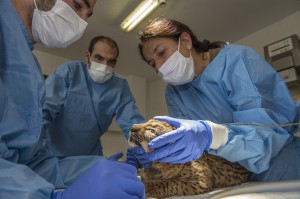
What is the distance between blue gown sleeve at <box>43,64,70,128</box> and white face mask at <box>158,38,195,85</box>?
68 centimetres

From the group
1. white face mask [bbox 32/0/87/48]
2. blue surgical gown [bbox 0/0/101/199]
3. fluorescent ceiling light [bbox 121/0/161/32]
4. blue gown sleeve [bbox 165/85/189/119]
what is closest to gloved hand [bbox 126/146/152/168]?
blue surgical gown [bbox 0/0/101/199]

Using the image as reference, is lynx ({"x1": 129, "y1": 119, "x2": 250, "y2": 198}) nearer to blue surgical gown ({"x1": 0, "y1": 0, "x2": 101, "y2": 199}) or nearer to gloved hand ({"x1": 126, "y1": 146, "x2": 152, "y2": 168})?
gloved hand ({"x1": 126, "y1": 146, "x2": 152, "y2": 168})

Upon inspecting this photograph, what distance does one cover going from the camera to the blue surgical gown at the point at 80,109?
58.6 inches

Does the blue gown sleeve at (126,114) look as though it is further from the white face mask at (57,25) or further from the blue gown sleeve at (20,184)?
the blue gown sleeve at (20,184)

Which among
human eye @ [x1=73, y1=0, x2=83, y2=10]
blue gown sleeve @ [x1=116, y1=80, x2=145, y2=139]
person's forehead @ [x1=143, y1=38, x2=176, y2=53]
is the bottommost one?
blue gown sleeve @ [x1=116, y1=80, x2=145, y2=139]

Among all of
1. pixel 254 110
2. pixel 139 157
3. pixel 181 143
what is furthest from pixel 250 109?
pixel 139 157

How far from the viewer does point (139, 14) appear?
80.2 inches

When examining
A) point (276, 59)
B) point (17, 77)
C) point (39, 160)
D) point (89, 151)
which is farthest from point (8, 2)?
point (276, 59)

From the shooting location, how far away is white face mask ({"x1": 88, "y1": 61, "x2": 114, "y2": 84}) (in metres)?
1.59

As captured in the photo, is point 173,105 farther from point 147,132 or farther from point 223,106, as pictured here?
point 147,132

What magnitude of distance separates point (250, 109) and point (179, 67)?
451mm

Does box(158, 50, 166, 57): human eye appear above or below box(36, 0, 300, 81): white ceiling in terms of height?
below

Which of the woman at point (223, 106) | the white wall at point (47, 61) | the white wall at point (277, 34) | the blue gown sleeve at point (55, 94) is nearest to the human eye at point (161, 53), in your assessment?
the woman at point (223, 106)

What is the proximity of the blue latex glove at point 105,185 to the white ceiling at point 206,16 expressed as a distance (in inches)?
67.4
